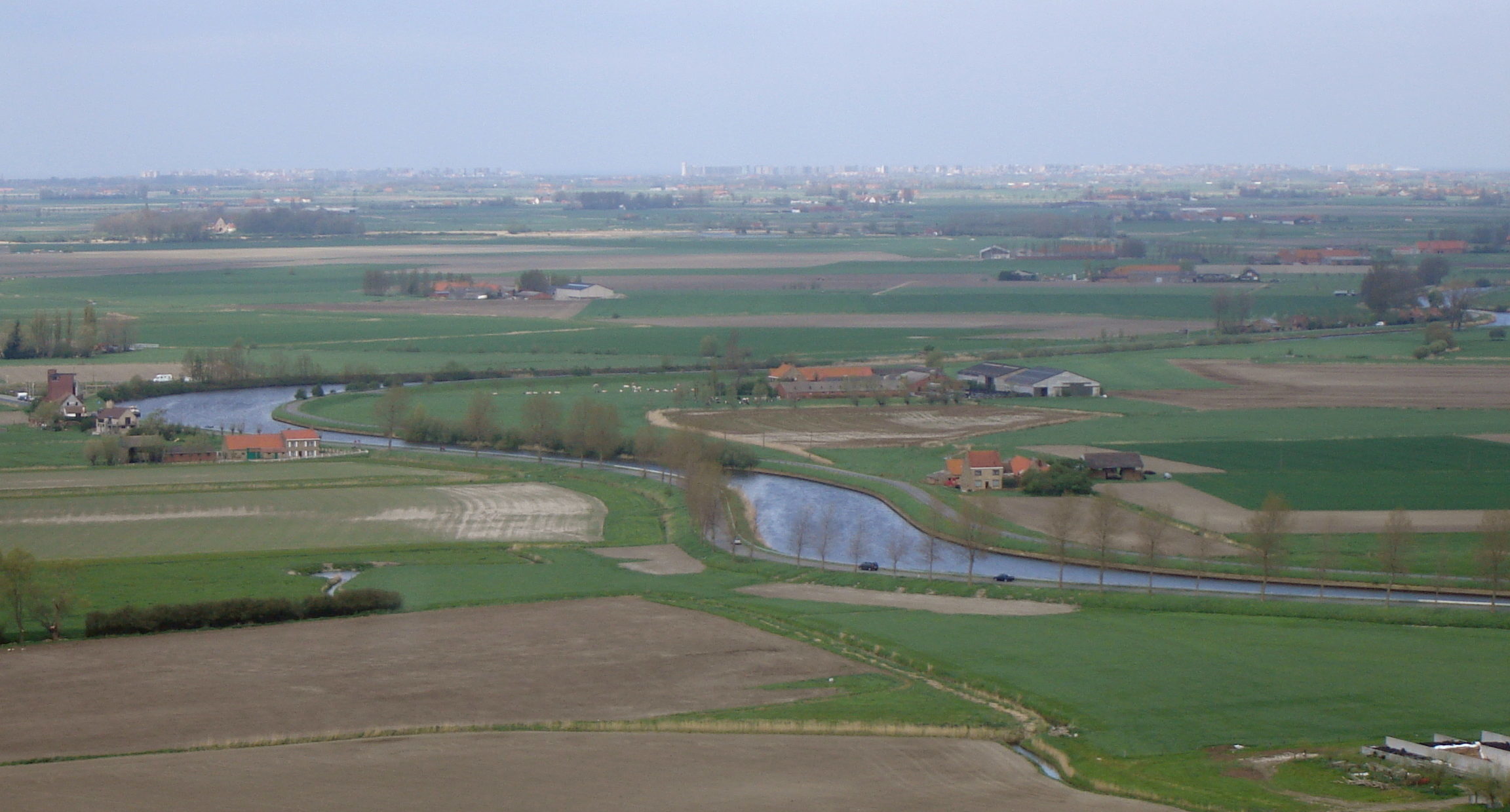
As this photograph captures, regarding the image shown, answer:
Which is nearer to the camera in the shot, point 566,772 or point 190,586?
point 566,772

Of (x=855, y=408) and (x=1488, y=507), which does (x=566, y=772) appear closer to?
(x=1488, y=507)

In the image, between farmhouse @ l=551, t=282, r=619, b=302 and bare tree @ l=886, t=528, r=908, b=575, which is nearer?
bare tree @ l=886, t=528, r=908, b=575

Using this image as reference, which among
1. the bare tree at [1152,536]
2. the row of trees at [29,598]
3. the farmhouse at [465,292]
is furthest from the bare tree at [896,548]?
the farmhouse at [465,292]

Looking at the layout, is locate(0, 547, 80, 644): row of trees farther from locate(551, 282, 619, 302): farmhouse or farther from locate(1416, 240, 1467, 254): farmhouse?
locate(1416, 240, 1467, 254): farmhouse

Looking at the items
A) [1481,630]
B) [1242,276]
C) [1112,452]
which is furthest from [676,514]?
[1242,276]

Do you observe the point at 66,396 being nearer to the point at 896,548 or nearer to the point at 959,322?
the point at 896,548

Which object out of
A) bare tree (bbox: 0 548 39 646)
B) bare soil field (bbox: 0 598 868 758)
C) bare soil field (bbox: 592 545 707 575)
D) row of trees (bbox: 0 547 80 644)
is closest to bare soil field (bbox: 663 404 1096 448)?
bare soil field (bbox: 592 545 707 575)
